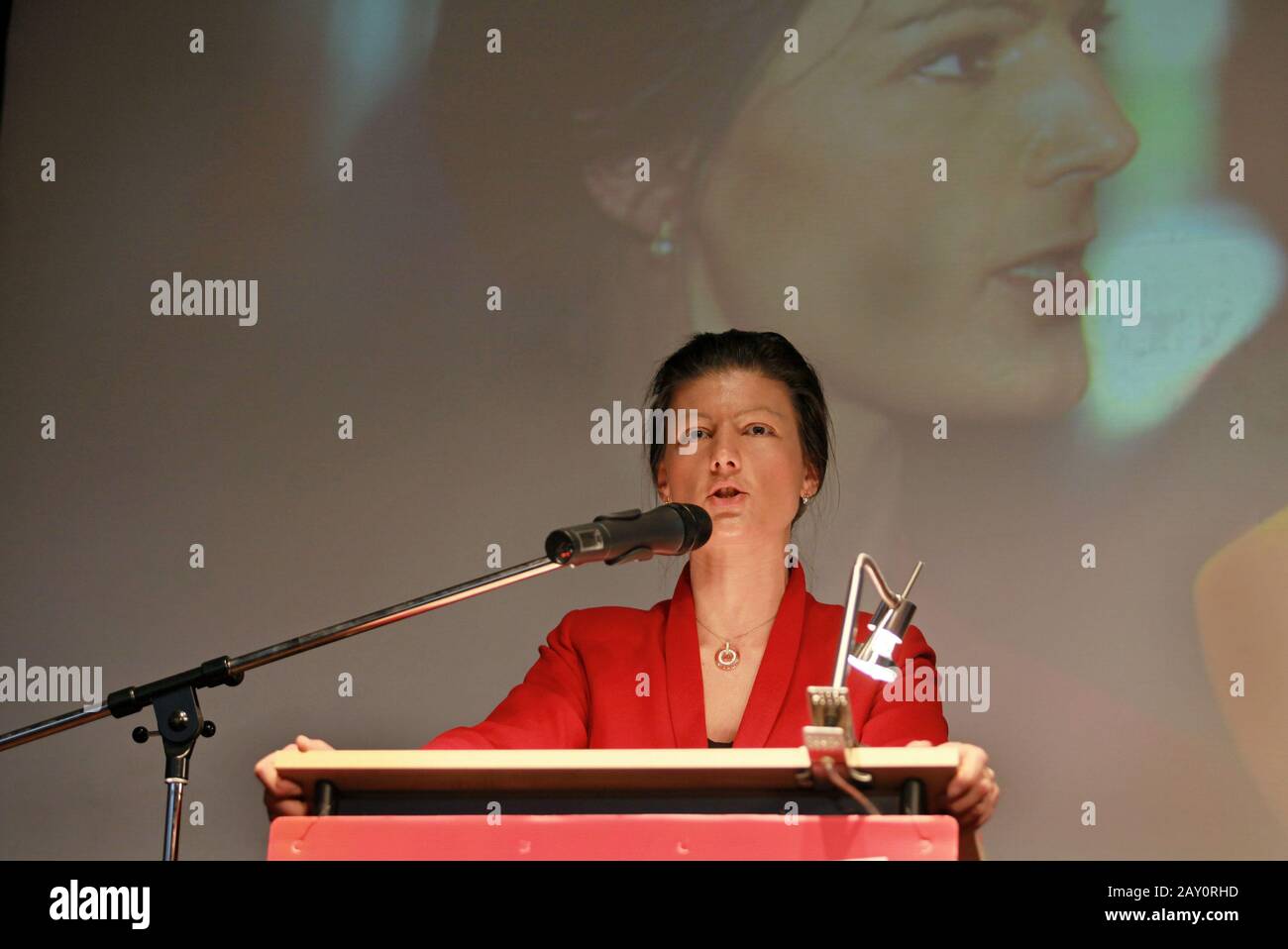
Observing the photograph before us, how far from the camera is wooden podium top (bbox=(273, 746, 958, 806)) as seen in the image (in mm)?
1396

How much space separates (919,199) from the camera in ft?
10.3

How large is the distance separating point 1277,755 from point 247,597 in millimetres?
2197

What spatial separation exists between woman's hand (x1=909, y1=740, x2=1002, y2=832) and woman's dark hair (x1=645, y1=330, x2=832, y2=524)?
114cm

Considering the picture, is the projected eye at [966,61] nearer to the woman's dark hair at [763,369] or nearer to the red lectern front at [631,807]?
the woman's dark hair at [763,369]

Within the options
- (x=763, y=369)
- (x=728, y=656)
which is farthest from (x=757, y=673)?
(x=763, y=369)

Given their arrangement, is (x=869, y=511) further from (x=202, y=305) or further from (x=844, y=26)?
(x=202, y=305)

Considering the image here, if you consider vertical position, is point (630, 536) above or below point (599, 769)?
above

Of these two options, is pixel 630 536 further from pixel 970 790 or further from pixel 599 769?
pixel 970 790

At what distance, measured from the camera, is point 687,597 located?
2.48m

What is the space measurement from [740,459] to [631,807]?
43.1 inches

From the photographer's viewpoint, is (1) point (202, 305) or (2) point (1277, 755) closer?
(2) point (1277, 755)

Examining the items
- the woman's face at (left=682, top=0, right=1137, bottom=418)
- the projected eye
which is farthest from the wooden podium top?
the projected eye
